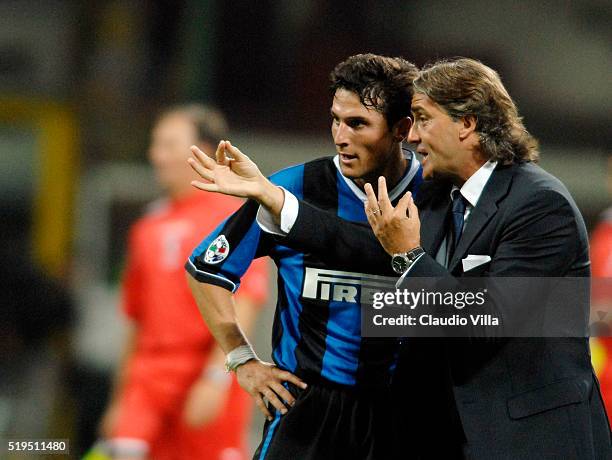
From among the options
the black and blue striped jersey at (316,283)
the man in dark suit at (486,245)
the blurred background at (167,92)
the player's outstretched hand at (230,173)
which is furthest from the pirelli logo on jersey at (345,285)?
the blurred background at (167,92)

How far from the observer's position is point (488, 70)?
2.35 meters

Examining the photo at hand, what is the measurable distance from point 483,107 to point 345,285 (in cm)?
55

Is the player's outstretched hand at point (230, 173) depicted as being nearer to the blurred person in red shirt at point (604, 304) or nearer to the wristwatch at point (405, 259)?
the wristwatch at point (405, 259)

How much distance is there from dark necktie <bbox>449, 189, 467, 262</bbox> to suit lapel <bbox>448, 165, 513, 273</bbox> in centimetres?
4

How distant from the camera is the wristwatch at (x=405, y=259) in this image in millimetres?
2145

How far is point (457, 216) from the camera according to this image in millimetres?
2285

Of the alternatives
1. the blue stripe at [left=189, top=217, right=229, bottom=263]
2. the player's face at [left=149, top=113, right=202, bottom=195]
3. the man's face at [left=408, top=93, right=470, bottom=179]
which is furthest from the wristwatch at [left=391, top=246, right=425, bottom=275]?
the player's face at [left=149, top=113, right=202, bottom=195]

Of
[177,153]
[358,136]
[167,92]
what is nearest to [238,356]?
[358,136]

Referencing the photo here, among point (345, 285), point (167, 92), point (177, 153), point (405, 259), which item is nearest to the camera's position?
point (405, 259)

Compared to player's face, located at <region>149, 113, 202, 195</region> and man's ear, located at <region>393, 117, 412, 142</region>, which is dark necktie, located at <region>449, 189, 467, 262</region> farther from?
player's face, located at <region>149, 113, 202, 195</region>

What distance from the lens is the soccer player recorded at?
248 centimetres

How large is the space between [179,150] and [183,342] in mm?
737

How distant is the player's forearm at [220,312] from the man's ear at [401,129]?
1.95 ft

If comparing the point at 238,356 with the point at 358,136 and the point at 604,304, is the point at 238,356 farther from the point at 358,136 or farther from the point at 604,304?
the point at 604,304
